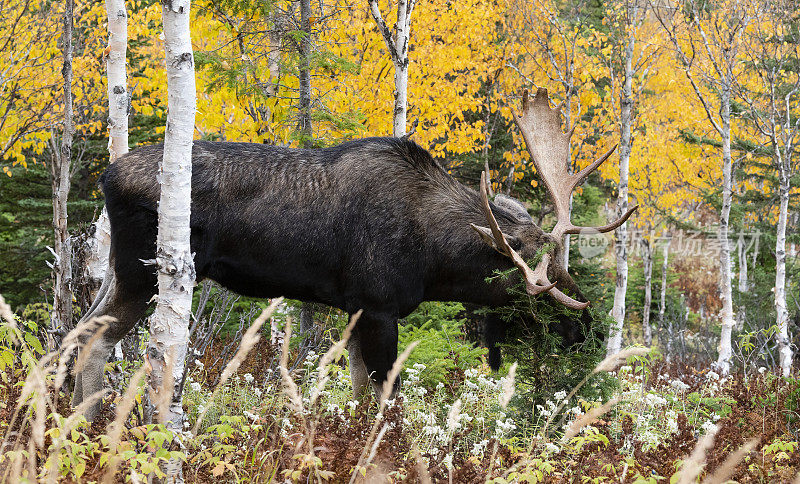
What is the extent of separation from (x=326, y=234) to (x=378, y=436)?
2.08 m

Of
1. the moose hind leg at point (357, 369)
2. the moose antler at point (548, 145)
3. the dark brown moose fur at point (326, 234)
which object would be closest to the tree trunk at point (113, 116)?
the dark brown moose fur at point (326, 234)

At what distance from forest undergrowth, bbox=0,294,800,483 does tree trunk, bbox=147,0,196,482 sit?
0.21 meters

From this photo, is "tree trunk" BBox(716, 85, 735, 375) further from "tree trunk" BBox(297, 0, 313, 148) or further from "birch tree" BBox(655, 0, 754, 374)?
"tree trunk" BBox(297, 0, 313, 148)

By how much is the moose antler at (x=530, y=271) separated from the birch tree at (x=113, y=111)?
2.73m

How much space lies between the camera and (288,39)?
7824 mm

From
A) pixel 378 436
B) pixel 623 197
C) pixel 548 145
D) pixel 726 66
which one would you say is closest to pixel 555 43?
pixel 623 197

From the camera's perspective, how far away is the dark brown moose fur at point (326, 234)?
4.36 m

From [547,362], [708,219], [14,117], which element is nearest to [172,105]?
[547,362]

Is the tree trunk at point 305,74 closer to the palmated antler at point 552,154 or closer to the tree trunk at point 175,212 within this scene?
the palmated antler at point 552,154

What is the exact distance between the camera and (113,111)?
548 cm

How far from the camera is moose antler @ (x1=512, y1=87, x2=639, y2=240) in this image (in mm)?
5379

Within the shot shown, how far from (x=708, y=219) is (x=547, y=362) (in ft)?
86.4

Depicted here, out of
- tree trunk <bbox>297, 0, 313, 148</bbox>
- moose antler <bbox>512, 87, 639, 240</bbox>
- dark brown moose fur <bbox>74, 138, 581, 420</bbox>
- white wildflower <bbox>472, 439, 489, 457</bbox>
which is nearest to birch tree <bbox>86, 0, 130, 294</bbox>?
dark brown moose fur <bbox>74, 138, 581, 420</bbox>

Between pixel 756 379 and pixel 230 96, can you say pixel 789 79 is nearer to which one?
pixel 756 379
